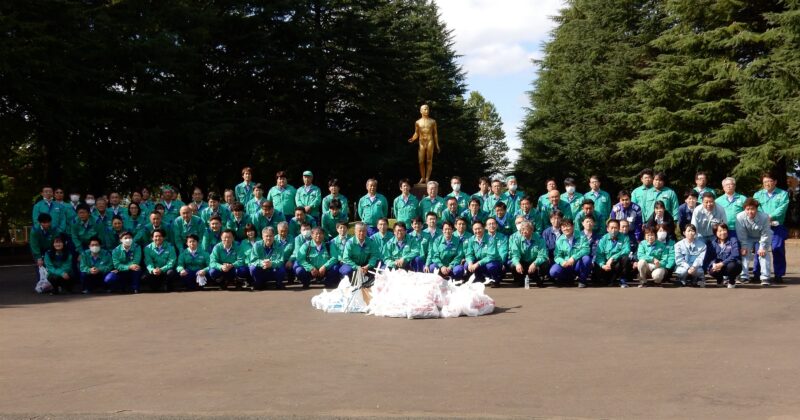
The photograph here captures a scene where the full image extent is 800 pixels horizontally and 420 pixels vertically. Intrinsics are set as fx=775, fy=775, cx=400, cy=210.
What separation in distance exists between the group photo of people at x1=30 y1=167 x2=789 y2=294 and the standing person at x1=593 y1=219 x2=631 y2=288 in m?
0.02

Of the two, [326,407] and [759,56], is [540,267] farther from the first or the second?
[759,56]

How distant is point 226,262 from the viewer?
1336 centimetres

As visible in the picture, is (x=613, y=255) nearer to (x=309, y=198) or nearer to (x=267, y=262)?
(x=267, y=262)

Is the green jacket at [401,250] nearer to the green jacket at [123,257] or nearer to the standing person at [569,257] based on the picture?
the standing person at [569,257]

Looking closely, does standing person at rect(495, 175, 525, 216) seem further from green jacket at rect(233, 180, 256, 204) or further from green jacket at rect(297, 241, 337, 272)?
green jacket at rect(233, 180, 256, 204)

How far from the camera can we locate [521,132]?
1670 inches

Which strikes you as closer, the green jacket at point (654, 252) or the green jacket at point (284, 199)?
the green jacket at point (654, 252)

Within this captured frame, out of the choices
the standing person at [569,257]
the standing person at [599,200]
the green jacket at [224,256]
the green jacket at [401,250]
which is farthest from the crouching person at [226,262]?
the standing person at [599,200]

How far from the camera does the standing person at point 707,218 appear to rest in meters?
12.7

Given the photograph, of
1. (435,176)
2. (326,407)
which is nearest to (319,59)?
(435,176)

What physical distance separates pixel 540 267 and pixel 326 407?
800cm

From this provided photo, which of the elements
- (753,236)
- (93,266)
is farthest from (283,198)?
(753,236)

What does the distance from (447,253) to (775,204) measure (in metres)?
5.69

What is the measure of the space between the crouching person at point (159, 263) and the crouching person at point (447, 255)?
171 inches
